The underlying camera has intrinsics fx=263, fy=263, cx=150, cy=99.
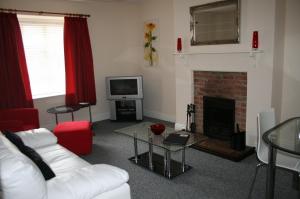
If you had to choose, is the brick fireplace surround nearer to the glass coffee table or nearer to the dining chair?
the glass coffee table

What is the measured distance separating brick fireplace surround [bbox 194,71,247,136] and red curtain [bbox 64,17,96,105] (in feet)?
7.01

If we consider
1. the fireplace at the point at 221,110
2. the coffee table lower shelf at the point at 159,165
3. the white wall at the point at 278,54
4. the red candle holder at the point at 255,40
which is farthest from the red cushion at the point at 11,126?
the white wall at the point at 278,54

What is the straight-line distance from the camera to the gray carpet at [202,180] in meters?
2.65

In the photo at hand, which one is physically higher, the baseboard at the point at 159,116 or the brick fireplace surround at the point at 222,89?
the brick fireplace surround at the point at 222,89

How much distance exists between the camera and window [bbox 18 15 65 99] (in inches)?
179

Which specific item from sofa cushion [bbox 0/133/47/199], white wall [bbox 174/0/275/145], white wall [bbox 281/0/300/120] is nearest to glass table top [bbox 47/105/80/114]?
white wall [bbox 174/0/275/145]

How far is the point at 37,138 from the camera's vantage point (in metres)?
2.96

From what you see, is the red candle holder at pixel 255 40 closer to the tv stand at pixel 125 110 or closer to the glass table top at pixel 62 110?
the tv stand at pixel 125 110

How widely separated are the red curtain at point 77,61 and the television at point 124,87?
1.29ft

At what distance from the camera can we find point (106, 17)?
541cm

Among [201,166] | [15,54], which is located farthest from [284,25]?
[15,54]

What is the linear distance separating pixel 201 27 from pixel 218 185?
7.82 ft

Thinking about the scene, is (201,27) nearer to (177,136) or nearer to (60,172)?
(177,136)

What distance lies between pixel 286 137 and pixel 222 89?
1911 millimetres
